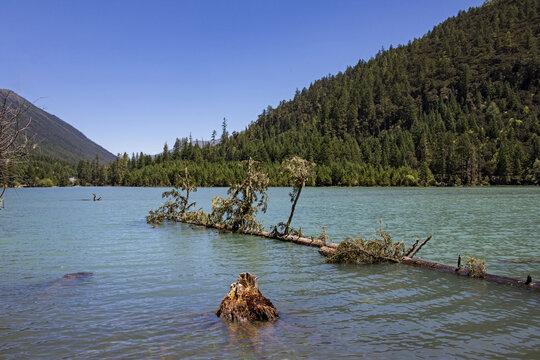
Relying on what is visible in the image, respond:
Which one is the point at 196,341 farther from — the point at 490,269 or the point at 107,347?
the point at 490,269

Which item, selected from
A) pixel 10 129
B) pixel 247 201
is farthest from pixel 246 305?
pixel 247 201

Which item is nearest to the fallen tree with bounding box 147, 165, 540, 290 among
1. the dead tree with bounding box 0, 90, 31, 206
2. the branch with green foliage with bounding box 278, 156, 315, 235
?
the branch with green foliage with bounding box 278, 156, 315, 235

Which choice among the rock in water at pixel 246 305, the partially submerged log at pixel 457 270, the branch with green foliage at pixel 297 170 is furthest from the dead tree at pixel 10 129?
the branch with green foliage at pixel 297 170

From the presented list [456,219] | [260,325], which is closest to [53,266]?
[260,325]

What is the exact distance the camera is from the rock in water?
11781mm

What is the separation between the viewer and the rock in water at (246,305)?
1178cm

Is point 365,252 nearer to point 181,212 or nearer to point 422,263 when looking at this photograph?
point 422,263

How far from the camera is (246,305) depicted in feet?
38.8

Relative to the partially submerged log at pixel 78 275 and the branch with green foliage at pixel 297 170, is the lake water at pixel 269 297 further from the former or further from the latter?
the branch with green foliage at pixel 297 170

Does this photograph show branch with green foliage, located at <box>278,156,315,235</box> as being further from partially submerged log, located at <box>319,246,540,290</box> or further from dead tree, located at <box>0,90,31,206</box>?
dead tree, located at <box>0,90,31,206</box>

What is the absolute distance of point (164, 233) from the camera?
34438 millimetres

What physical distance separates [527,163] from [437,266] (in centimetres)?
17155

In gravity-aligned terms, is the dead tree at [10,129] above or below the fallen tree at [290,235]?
above

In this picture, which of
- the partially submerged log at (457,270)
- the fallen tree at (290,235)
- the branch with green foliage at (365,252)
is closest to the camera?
Result: the partially submerged log at (457,270)
